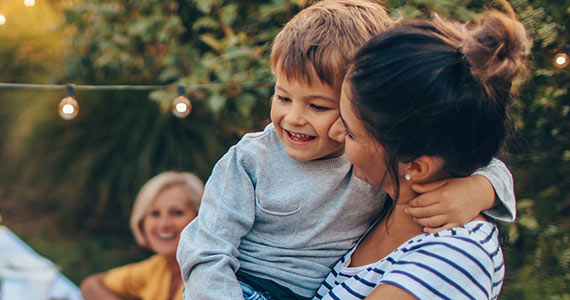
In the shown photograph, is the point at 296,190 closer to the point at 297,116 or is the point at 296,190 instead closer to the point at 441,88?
the point at 297,116

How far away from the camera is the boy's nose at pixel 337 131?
3.93 feet

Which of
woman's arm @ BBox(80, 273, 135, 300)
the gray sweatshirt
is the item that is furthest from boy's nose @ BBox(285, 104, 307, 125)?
woman's arm @ BBox(80, 273, 135, 300)

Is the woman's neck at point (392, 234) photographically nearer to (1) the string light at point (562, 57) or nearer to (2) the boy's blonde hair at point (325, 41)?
(2) the boy's blonde hair at point (325, 41)

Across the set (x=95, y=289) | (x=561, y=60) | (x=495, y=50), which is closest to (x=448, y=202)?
(x=495, y=50)

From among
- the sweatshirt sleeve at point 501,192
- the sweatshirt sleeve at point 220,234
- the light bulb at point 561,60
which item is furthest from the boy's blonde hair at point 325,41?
the light bulb at point 561,60

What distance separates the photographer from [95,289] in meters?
3.12

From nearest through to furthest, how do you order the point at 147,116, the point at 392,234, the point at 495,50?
the point at 495,50 < the point at 392,234 < the point at 147,116

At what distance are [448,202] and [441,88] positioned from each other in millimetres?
224

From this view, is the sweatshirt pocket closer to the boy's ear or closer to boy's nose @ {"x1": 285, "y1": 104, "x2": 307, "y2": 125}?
boy's nose @ {"x1": 285, "y1": 104, "x2": 307, "y2": 125}

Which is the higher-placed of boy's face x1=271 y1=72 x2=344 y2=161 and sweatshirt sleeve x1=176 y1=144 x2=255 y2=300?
boy's face x1=271 y1=72 x2=344 y2=161

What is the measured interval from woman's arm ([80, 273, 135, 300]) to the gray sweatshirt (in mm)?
2063

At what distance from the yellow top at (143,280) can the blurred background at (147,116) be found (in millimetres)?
76

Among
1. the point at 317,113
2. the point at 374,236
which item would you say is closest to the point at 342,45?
the point at 317,113

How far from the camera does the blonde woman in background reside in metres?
2.85
